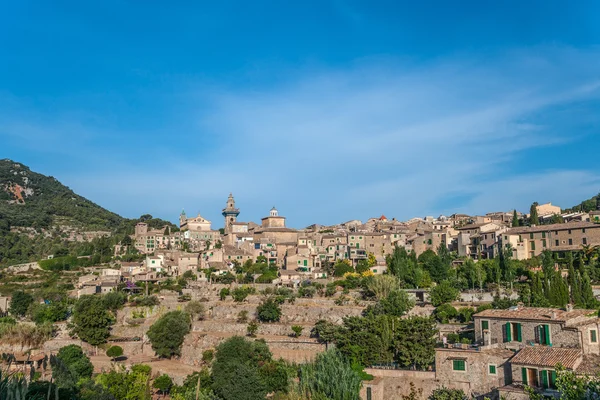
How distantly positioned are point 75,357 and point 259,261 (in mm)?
30148

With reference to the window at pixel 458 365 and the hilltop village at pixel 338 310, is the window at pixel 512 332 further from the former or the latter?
the window at pixel 458 365

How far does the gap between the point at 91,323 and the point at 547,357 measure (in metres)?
35.8

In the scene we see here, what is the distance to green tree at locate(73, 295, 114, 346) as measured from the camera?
44.6 m

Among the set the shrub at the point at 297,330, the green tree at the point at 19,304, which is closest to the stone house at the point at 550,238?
the shrub at the point at 297,330

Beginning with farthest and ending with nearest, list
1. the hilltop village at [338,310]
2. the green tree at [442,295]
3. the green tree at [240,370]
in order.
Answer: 1. the green tree at [442,295]
2. the green tree at [240,370]
3. the hilltop village at [338,310]

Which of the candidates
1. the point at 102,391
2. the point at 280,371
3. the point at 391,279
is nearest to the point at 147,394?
the point at 102,391

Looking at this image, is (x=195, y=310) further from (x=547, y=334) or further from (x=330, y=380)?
(x=547, y=334)

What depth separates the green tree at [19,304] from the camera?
54.2 metres

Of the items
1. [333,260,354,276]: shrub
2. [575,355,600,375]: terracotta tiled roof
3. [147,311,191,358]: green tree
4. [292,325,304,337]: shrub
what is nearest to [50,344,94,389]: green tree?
[147,311,191,358]: green tree

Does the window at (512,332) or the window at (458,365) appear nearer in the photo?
the window at (458,365)

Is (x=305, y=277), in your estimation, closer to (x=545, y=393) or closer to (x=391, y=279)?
(x=391, y=279)

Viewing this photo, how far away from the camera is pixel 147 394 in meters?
31.4

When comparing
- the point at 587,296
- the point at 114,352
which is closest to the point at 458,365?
the point at 587,296

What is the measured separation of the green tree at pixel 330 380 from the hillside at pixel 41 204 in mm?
95812
